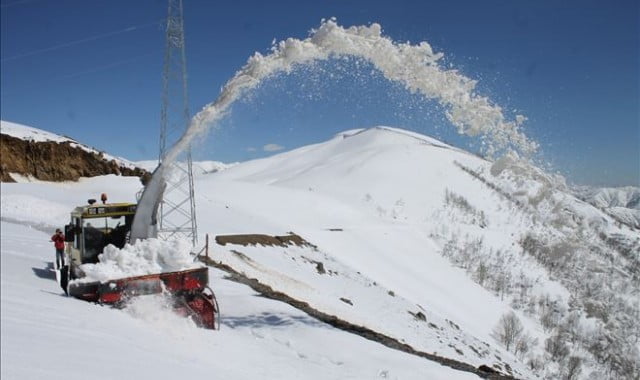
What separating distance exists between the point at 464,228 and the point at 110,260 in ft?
294

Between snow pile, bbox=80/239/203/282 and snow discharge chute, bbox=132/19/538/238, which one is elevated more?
snow discharge chute, bbox=132/19/538/238

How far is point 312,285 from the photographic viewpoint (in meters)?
26.7

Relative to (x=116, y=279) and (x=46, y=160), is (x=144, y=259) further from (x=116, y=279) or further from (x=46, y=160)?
(x=46, y=160)

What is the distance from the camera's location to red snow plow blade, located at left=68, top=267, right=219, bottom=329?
973cm

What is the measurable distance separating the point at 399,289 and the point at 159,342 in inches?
1373

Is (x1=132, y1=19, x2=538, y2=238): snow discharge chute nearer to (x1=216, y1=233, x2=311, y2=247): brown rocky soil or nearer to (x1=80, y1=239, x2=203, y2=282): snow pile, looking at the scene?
(x1=80, y1=239, x2=203, y2=282): snow pile

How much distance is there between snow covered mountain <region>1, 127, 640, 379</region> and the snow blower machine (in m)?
0.50

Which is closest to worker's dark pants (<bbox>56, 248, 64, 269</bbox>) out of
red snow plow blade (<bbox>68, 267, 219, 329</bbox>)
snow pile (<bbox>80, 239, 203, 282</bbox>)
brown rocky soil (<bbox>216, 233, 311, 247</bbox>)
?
snow pile (<bbox>80, 239, 203, 282</bbox>)

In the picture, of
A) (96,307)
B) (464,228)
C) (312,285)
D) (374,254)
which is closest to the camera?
(96,307)

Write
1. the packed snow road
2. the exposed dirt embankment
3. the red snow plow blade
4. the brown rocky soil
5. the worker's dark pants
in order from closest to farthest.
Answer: the packed snow road < the red snow plow blade < the worker's dark pants < the brown rocky soil < the exposed dirt embankment

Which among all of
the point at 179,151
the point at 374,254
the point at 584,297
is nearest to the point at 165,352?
the point at 179,151

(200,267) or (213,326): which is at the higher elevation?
(200,267)

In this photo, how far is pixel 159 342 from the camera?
845 centimetres

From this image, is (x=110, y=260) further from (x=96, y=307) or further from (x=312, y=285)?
(x=312, y=285)
